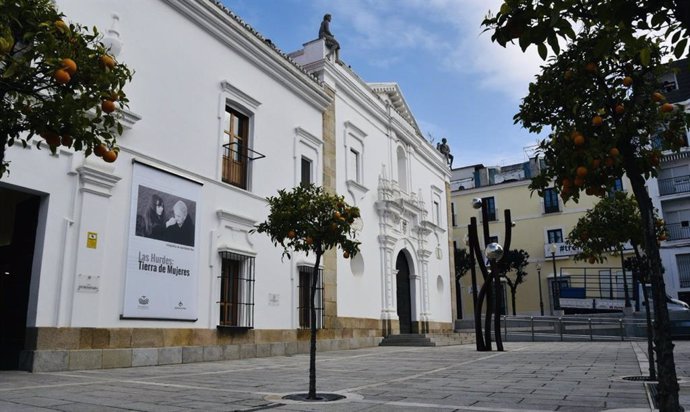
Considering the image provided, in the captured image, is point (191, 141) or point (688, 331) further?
point (688, 331)

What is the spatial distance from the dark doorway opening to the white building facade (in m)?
0.04

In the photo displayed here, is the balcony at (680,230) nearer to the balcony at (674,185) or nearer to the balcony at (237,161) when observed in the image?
the balcony at (674,185)

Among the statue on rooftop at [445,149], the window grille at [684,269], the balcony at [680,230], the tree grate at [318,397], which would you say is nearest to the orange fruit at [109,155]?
the tree grate at [318,397]

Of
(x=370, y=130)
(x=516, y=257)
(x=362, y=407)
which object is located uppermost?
(x=370, y=130)

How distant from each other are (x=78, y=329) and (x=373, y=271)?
40.5ft

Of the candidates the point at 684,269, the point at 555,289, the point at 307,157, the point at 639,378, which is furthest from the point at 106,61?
the point at 684,269

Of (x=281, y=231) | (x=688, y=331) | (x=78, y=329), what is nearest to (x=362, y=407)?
(x=281, y=231)

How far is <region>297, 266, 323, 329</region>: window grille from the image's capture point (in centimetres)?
1623

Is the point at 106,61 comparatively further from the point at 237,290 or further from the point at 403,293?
the point at 403,293

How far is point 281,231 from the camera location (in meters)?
7.67

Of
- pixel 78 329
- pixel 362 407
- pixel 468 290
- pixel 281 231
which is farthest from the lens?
pixel 468 290

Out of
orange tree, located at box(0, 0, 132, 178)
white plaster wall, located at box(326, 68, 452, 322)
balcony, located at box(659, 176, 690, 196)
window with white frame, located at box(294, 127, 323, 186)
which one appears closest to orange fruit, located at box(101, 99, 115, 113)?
orange tree, located at box(0, 0, 132, 178)

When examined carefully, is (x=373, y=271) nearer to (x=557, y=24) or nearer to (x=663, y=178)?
(x=557, y=24)

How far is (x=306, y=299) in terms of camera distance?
54.5 feet
